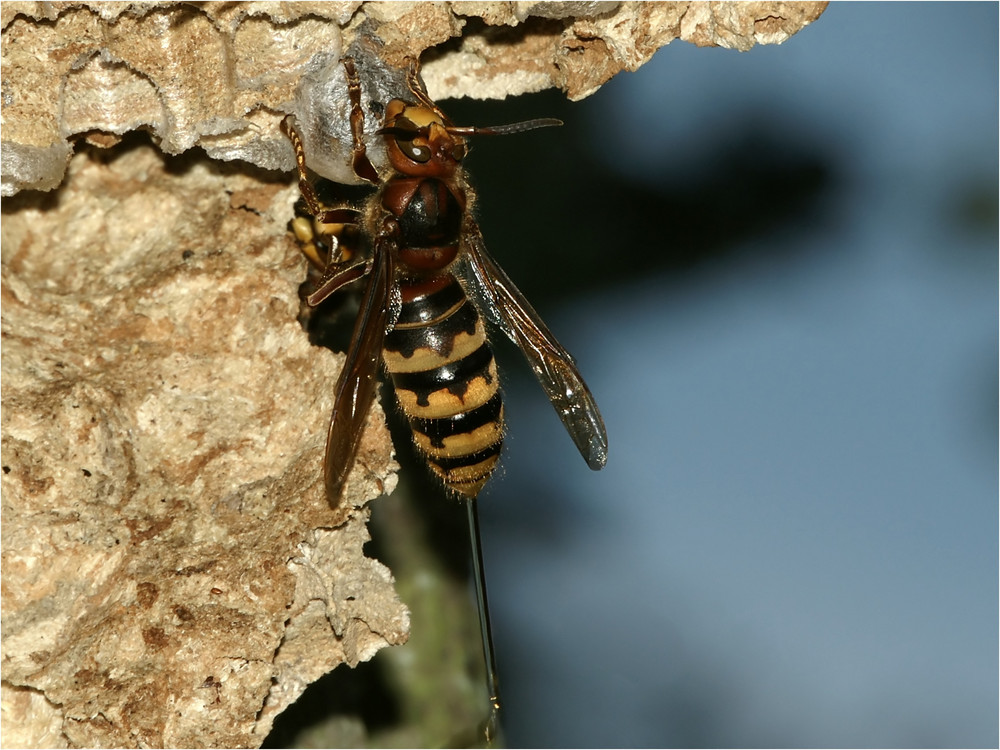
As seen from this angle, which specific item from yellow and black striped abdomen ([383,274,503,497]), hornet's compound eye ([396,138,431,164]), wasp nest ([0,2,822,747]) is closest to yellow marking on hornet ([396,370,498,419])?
yellow and black striped abdomen ([383,274,503,497])

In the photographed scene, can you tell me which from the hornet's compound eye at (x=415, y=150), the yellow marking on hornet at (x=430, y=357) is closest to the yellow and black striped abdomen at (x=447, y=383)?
the yellow marking on hornet at (x=430, y=357)

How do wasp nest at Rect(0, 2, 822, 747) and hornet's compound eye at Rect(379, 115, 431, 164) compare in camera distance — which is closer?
wasp nest at Rect(0, 2, 822, 747)

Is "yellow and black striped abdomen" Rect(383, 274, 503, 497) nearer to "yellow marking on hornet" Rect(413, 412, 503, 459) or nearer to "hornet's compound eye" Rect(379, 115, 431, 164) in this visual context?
"yellow marking on hornet" Rect(413, 412, 503, 459)

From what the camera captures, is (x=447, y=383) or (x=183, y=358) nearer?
(x=183, y=358)

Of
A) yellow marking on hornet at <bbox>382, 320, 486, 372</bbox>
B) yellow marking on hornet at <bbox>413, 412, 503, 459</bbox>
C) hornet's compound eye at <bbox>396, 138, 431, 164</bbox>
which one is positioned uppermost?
hornet's compound eye at <bbox>396, 138, 431, 164</bbox>

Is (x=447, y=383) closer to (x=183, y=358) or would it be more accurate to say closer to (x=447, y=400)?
(x=447, y=400)

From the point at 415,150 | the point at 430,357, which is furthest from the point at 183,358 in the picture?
the point at 415,150

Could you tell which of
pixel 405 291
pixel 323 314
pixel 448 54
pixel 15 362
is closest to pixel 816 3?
pixel 448 54
